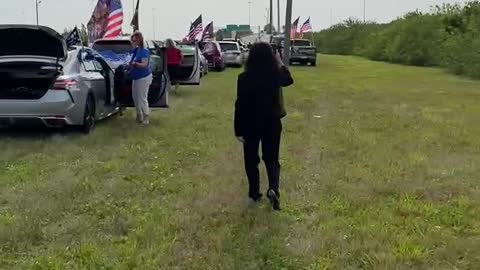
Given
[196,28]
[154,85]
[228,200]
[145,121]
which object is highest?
[196,28]

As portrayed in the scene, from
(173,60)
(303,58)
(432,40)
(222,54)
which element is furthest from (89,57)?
(432,40)

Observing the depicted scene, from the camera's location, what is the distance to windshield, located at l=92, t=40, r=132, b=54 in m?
16.4

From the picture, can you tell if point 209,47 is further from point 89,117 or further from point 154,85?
point 89,117

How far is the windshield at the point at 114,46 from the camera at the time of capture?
53.9 feet

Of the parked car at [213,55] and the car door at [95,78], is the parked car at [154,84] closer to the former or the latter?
the car door at [95,78]

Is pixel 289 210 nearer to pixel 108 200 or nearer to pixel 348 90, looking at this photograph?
pixel 108 200

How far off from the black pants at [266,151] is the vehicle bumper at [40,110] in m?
4.16

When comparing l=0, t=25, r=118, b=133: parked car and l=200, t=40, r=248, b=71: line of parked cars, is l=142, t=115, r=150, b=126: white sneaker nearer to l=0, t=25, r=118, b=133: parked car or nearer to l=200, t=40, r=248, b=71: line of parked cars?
l=0, t=25, r=118, b=133: parked car

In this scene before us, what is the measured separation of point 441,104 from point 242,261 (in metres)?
13.4

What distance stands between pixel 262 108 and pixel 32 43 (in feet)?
18.4

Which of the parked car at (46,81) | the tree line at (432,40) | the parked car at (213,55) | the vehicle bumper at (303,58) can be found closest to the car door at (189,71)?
the parked car at (46,81)

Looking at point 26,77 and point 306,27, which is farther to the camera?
point 306,27

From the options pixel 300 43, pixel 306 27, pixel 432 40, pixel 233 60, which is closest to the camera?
pixel 233 60

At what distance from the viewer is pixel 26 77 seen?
10039 millimetres
